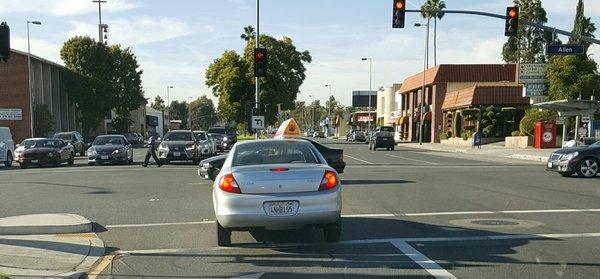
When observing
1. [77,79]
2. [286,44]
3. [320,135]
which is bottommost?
[320,135]

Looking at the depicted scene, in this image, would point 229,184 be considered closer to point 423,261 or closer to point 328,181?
point 328,181

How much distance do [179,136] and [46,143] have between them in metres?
6.51

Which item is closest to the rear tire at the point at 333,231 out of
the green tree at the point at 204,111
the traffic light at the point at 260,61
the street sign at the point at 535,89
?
the traffic light at the point at 260,61

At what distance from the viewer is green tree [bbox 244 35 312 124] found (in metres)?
60.5

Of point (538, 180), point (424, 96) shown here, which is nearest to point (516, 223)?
point (538, 180)

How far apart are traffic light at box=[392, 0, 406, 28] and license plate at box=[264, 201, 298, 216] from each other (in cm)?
1696

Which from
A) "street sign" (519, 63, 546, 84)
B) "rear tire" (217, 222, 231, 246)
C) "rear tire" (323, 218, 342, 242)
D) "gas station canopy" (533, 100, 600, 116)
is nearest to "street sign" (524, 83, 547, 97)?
"street sign" (519, 63, 546, 84)

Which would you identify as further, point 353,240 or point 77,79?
point 77,79

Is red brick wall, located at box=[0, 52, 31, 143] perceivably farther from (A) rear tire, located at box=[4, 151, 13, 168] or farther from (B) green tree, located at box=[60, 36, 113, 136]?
(A) rear tire, located at box=[4, 151, 13, 168]

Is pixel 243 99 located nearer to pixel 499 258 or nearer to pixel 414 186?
pixel 414 186

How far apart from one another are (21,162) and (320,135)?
89825 mm

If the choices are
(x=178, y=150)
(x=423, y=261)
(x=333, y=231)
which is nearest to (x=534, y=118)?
(x=178, y=150)

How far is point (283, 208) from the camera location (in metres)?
7.66

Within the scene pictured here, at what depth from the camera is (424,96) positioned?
69688 mm
